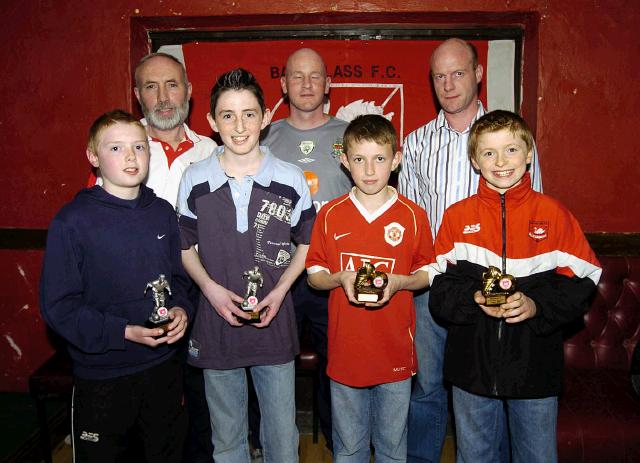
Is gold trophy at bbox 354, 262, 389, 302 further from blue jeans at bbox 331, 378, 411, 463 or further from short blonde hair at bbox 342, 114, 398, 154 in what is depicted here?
short blonde hair at bbox 342, 114, 398, 154

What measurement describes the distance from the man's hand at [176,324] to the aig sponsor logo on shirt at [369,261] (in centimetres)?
79

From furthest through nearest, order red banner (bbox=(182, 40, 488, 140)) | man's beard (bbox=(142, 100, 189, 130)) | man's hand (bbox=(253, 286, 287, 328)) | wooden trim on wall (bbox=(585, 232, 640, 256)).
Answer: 1. red banner (bbox=(182, 40, 488, 140))
2. wooden trim on wall (bbox=(585, 232, 640, 256))
3. man's beard (bbox=(142, 100, 189, 130))
4. man's hand (bbox=(253, 286, 287, 328))

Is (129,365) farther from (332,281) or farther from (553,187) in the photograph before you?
(553,187)

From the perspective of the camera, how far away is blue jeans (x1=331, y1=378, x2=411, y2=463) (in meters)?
2.43

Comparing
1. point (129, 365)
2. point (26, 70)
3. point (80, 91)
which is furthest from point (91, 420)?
point (26, 70)

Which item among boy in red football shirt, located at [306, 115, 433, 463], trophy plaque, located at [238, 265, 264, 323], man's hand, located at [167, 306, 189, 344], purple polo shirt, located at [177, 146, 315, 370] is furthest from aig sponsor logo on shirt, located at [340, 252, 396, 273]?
man's hand, located at [167, 306, 189, 344]

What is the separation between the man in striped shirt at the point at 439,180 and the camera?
111 inches

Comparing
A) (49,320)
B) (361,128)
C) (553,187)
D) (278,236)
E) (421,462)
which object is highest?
(361,128)

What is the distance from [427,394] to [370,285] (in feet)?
3.39

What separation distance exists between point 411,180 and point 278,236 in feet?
3.29

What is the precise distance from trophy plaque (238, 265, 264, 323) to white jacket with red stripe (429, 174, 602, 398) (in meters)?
0.81

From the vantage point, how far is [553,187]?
3695 millimetres

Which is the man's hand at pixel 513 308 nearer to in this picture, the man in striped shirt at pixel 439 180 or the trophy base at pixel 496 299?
the trophy base at pixel 496 299

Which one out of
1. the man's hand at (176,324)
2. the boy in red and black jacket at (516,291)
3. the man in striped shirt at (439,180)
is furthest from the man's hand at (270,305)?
the man in striped shirt at (439,180)
